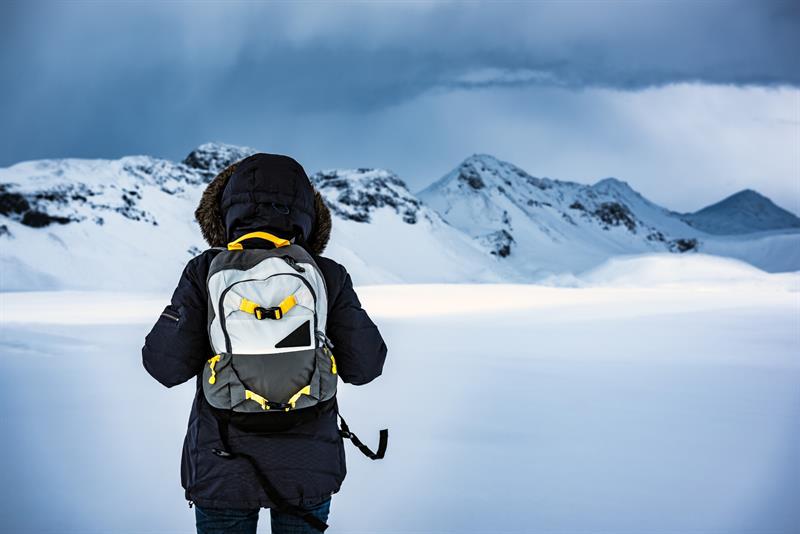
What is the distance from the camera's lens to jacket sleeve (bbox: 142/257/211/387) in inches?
78.0

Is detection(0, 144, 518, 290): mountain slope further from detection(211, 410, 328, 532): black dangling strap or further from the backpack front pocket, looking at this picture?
the backpack front pocket

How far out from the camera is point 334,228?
52375 millimetres

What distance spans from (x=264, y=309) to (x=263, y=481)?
0.55m

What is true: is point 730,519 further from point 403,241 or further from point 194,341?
point 403,241

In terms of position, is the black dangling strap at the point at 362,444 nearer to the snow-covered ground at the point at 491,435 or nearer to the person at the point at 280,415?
the person at the point at 280,415

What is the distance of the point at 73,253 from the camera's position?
32.9 m

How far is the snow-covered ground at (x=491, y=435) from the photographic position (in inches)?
129

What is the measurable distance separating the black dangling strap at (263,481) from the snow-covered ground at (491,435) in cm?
129

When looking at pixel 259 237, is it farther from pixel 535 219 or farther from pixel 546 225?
pixel 546 225

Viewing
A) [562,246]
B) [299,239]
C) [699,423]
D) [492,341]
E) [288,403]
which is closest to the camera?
[288,403]

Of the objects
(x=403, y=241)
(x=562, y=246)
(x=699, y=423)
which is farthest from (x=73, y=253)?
(x=562, y=246)

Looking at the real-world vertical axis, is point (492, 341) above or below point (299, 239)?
below

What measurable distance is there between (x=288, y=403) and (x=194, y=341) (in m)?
0.39

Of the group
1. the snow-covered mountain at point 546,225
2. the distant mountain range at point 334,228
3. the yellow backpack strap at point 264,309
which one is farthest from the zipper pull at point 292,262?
the snow-covered mountain at point 546,225
